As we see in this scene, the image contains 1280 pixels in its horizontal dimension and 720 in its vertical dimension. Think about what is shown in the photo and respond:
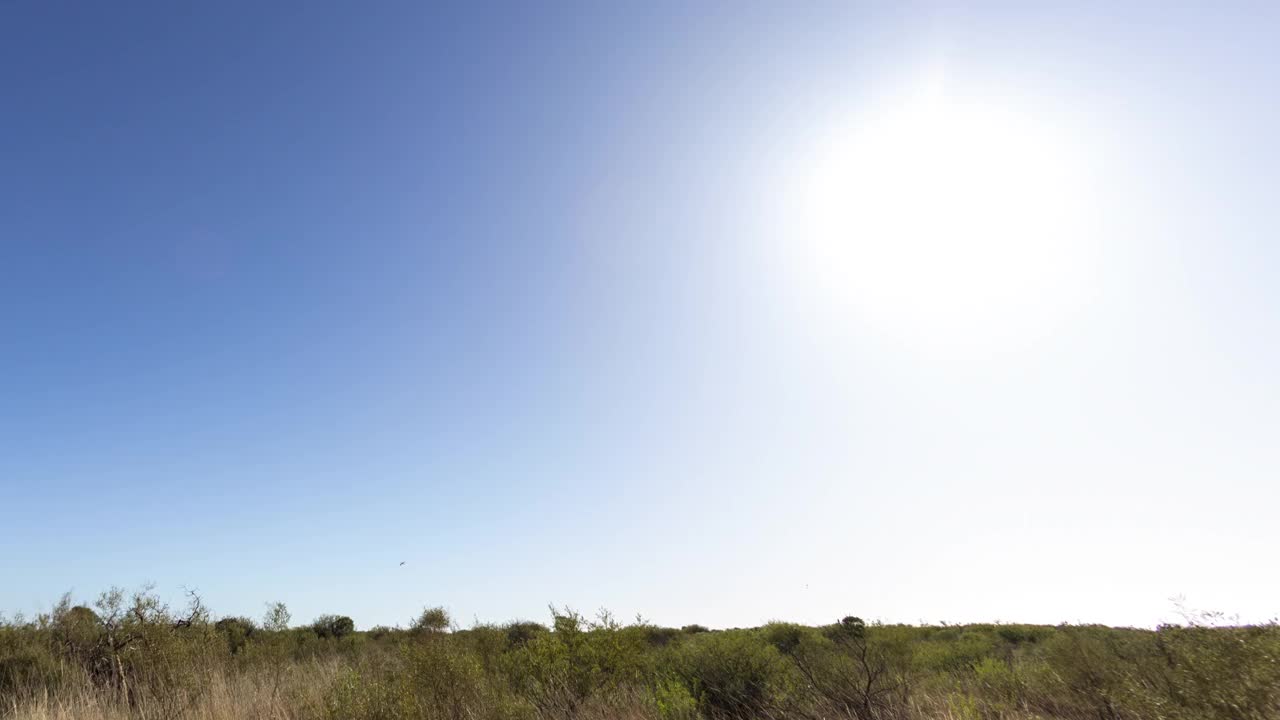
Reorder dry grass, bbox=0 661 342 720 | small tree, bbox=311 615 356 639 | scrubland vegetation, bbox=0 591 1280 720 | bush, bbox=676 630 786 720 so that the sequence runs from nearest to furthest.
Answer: scrubland vegetation, bbox=0 591 1280 720 → dry grass, bbox=0 661 342 720 → bush, bbox=676 630 786 720 → small tree, bbox=311 615 356 639

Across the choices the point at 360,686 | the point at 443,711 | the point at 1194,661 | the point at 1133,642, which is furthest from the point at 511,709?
the point at 1133,642

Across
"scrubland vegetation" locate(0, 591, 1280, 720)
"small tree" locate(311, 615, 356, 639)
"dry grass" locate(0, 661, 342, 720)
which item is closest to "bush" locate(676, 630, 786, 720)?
"scrubland vegetation" locate(0, 591, 1280, 720)

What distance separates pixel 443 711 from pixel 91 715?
19.7 feet

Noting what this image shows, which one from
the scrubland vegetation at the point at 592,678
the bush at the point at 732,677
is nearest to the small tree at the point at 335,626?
the scrubland vegetation at the point at 592,678

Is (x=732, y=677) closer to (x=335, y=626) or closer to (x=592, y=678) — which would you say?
(x=592, y=678)

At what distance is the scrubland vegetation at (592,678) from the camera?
689 centimetres

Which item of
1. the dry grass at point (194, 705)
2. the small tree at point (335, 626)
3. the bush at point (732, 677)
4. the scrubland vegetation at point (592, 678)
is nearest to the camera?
the scrubland vegetation at point (592, 678)

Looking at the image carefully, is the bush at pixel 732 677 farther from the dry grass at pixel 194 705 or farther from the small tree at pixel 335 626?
the small tree at pixel 335 626

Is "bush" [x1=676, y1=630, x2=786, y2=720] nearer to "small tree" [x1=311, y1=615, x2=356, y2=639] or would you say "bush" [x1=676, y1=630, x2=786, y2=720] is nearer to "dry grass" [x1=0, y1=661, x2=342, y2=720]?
"dry grass" [x1=0, y1=661, x2=342, y2=720]

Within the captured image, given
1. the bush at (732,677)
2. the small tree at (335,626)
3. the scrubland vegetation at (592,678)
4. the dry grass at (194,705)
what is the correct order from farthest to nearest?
the small tree at (335,626) → the bush at (732,677) → the dry grass at (194,705) → the scrubland vegetation at (592,678)

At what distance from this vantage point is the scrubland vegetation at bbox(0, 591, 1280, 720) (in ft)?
22.6

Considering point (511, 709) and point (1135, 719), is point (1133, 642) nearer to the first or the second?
point (1135, 719)

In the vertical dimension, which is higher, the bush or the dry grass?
the dry grass

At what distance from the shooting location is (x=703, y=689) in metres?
Answer: 12.7
